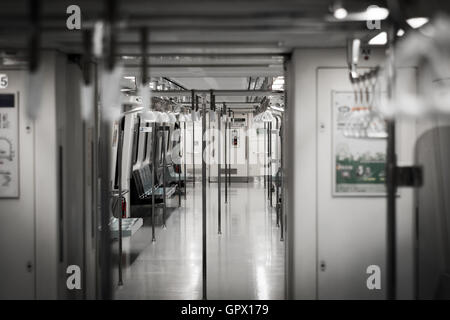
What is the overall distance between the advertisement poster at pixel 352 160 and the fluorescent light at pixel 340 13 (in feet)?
2.86

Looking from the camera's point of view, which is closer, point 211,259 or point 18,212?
point 18,212

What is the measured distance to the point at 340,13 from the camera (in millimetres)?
2430

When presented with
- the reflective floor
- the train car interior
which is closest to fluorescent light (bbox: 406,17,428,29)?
the train car interior

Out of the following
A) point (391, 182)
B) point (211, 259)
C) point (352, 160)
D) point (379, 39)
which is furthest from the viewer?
point (211, 259)

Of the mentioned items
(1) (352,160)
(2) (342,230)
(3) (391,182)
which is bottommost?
(2) (342,230)

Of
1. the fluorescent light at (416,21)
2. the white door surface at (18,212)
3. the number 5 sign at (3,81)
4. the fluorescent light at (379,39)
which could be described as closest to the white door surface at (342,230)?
the fluorescent light at (379,39)

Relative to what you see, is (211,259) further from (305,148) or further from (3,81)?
(3,81)

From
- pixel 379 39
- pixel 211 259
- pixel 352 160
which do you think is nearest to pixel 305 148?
pixel 352 160

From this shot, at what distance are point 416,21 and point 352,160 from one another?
1.14 metres

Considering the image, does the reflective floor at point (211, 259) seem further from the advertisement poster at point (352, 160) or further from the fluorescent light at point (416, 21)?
the fluorescent light at point (416, 21)

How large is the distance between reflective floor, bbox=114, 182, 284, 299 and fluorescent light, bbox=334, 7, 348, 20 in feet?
9.15

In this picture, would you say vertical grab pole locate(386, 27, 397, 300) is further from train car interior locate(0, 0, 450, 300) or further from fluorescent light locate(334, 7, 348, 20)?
train car interior locate(0, 0, 450, 300)

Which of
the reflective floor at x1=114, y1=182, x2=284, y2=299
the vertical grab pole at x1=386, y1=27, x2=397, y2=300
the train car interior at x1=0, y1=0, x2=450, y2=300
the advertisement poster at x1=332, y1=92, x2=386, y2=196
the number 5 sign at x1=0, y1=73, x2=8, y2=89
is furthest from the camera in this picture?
the reflective floor at x1=114, y1=182, x2=284, y2=299

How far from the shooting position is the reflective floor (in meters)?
4.52
